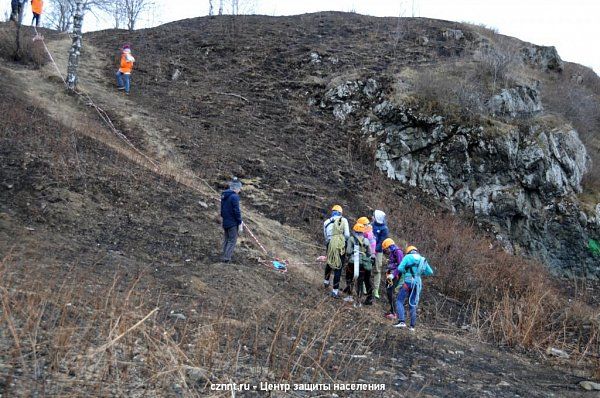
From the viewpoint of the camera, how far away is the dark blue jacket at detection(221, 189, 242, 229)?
8.34 m

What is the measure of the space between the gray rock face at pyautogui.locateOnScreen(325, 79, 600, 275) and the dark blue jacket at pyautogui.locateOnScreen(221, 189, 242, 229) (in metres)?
9.07

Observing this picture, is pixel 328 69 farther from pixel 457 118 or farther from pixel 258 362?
pixel 258 362

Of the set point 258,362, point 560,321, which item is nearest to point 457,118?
point 560,321

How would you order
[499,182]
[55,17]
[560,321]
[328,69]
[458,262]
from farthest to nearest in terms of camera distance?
[55,17], [328,69], [499,182], [458,262], [560,321]

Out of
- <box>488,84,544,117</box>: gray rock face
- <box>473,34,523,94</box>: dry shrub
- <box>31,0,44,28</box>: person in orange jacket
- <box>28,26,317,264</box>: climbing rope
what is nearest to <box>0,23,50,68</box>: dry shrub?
<box>28,26,317,264</box>: climbing rope

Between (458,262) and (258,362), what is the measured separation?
28.5 feet

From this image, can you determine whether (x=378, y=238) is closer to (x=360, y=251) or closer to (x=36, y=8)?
(x=360, y=251)

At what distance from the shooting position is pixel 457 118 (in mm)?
17094

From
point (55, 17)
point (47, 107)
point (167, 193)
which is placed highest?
point (55, 17)

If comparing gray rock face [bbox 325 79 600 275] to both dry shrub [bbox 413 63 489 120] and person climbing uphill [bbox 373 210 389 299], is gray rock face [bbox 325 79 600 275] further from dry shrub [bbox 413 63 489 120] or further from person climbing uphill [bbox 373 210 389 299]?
person climbing uphill [bbox 373 210 389 299]

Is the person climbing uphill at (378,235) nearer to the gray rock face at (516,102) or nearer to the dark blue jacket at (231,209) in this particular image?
the dark blue jacket at (231,209)

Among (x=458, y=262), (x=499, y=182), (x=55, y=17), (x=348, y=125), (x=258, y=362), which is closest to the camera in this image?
(x=258, y=362)

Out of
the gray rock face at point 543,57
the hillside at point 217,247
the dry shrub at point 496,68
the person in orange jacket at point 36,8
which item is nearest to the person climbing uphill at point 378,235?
the hillside at point 217,247

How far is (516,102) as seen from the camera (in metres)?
18.6
